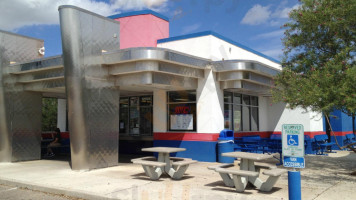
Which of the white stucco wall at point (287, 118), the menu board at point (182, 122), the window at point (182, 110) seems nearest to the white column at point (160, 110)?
the window at point (182, 110)

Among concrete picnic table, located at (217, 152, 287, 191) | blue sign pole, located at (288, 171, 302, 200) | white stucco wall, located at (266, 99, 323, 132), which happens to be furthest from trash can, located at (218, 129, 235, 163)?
blue sign pole, located at (288, 171, 302, 200)

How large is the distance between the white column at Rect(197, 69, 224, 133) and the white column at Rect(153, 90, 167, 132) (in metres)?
1.68

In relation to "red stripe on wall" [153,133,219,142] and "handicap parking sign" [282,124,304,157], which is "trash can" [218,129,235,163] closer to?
"red stripe on wall" [153,133,219,142]

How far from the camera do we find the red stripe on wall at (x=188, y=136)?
12633 millimetres

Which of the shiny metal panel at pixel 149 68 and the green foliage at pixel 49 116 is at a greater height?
the shiny metal panel at pixel 149 68

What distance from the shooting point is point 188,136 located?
43.1 feet

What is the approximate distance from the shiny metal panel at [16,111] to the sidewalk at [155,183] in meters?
1.89

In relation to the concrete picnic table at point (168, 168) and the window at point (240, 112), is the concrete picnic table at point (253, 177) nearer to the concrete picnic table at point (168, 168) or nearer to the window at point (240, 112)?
the concrete picnic table at point (168, 168)

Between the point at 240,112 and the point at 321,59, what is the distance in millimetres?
5569

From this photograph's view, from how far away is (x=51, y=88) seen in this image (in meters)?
12.7

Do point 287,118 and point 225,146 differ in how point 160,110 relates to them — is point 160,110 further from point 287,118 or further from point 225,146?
point 287,118

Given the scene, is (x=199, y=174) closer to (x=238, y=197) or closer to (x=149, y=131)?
(x=238, y=197)

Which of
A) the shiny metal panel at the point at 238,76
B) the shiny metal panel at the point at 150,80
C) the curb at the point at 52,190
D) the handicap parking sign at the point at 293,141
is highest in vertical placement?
the shiny metal panel at the point at 238,76

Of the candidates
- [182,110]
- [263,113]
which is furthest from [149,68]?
[263,113]
